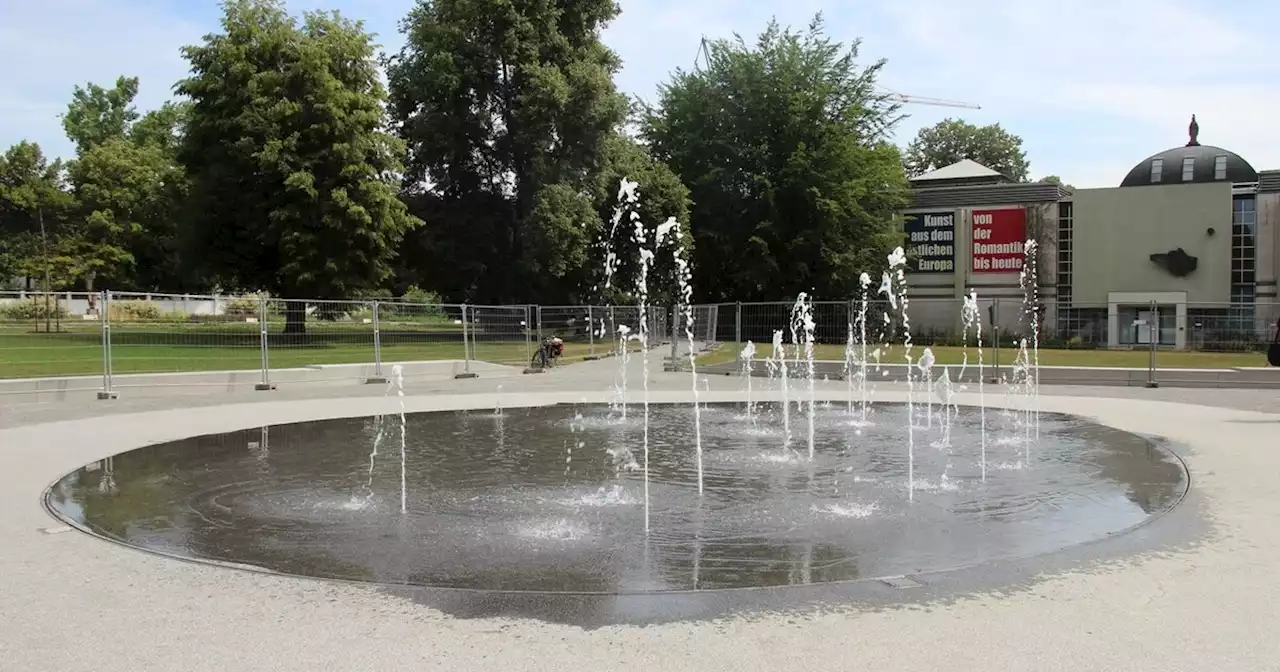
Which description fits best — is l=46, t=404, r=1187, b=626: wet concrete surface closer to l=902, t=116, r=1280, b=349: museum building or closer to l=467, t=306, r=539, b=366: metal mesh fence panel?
l=467, t=306, r=539, b=366: metal mesh fence panel

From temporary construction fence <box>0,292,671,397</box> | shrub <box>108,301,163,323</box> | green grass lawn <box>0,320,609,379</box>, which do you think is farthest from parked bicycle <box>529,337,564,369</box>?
shrub <box>108,301,163,323</box>

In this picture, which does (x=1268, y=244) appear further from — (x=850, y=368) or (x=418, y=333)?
(x=418, y=333)

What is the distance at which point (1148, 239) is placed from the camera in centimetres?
4447

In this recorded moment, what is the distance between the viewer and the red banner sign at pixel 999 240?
47906mm

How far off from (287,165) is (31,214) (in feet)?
107

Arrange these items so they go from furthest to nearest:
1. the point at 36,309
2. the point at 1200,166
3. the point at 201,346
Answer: the point at 1200,166 < the point at 201,346 < the point at 36,309

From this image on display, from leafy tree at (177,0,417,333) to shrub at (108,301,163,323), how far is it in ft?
45.9

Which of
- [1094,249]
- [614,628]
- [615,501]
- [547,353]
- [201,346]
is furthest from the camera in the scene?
[1094,249]

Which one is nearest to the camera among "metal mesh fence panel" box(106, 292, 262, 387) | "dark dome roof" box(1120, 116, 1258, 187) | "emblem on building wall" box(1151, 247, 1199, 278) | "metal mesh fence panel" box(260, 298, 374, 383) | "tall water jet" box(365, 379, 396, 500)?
"tall water jet" box(365, 379, 396, 500)

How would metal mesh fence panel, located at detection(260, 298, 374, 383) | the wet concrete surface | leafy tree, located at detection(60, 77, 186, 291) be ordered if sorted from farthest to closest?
leafy tree, located at detection(60, 77, 186, 291) < metal mesh fence panel, located at detection(260, 298, 374, 383) < the wet concrete surface

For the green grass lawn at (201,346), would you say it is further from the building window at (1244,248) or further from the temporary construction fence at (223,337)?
the building window at (1244,248)

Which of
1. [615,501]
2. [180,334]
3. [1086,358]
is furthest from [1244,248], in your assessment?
[615,501]

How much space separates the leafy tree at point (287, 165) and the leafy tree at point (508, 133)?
4.35 meters

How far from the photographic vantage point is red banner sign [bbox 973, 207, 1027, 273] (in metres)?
47.9
